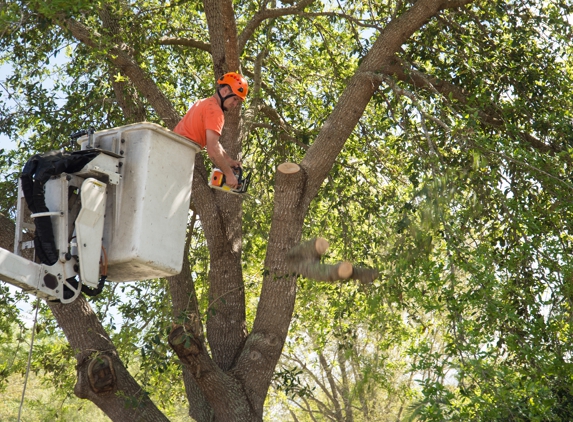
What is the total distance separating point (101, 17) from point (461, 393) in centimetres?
507

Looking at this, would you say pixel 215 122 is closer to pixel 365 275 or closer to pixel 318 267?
pixel 318 267

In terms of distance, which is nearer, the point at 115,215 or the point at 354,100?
the point at 115,215

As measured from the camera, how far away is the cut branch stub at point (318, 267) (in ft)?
19.5

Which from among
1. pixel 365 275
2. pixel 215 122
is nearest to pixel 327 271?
pixel 365 275

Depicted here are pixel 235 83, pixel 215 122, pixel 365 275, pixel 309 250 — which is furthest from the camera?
pixel 309 250

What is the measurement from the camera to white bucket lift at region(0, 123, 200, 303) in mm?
4805

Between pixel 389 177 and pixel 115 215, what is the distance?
5.00 meters

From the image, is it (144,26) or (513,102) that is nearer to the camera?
(513,102)

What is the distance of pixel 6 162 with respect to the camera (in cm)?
843

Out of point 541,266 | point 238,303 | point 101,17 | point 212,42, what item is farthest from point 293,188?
point 101,17

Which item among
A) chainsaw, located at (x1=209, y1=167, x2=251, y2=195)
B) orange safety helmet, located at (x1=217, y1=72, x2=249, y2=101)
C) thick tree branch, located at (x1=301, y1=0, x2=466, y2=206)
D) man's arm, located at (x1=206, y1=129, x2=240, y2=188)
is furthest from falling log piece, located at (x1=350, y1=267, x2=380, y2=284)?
orange safety helmet, located at (x1=217, y1=72, x2=249, y2=101)

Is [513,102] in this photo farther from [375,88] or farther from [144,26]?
[144,26]

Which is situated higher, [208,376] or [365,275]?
[365,275]

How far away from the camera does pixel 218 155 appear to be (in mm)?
5695
